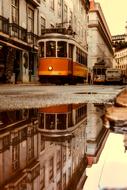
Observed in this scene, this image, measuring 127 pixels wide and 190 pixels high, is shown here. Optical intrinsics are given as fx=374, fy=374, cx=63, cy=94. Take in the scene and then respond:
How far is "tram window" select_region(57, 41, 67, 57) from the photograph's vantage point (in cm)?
2099

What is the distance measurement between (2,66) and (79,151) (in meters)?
20.0

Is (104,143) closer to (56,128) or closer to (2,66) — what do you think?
(56,128)

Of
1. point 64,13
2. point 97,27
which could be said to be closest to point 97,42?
point 97,27

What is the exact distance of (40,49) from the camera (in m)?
21.8

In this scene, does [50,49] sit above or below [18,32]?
below

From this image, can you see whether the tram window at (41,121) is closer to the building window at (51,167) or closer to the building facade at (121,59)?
the building window at (51,167)

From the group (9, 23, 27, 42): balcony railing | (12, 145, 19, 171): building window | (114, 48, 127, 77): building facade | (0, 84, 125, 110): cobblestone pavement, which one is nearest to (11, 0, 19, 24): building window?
(9, 23, 27, 42): balcony railing

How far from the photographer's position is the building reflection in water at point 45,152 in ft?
4.74

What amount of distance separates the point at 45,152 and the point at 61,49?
19.4 m

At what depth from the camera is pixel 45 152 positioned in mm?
2037

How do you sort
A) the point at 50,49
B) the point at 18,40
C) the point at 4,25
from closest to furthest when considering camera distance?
the point at 4,25 → the point at 50,49 → the point at 18,40

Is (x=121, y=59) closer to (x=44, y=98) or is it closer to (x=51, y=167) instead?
(x=44, y=98)

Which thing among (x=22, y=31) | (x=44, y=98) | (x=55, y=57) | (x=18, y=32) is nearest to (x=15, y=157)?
(x=44, y=98)

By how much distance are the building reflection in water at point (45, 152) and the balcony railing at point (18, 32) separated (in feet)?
62.5
